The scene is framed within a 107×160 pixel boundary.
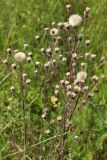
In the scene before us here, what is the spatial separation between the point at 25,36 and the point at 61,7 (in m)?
0.39

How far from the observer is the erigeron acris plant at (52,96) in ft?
9.01

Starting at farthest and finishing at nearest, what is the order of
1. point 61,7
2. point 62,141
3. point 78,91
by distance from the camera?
point 61,7 → point 62,141 → point 78,91

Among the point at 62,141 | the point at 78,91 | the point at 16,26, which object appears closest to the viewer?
the point at 78,91

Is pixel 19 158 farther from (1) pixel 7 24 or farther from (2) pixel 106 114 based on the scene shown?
(1) pixel 7 24

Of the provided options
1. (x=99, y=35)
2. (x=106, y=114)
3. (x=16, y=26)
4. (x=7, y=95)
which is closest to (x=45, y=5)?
(x=16, y=26)

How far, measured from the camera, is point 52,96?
3.47 metres

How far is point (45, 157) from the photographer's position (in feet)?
9.78

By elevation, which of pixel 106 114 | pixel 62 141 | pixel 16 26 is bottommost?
pixel 62 141

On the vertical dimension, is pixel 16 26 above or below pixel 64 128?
above

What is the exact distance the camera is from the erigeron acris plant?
2.75 metres

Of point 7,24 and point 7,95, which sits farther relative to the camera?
point 7,24

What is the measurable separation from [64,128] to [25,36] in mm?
1561

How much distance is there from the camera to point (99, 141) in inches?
118

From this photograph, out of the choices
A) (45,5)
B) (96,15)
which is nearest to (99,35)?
(96,15)
